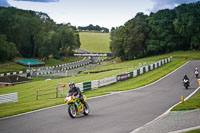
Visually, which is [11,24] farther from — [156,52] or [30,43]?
[156,52]

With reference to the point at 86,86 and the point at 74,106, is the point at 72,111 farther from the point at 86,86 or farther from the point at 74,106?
the point at 86,86

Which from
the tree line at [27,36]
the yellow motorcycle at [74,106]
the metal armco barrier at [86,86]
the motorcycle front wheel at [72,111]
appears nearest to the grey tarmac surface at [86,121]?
the motorcycle front wheel at [72,111]

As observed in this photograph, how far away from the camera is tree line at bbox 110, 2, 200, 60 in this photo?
3871 inches

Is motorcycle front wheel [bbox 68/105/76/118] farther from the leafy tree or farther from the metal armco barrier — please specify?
the leafy tree

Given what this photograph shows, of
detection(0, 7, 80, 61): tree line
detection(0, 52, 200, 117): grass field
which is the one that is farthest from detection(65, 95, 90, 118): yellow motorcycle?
detection(0, 7, 80, 61): tree line

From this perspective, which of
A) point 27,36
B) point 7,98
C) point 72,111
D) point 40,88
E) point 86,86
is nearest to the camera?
point 72,111

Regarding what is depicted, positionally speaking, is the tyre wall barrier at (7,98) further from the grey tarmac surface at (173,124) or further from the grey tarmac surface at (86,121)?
the grey tarmac surface at (173,124)

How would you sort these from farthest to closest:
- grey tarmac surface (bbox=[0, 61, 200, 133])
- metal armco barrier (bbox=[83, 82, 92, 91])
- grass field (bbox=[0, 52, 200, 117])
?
metal armco barrier (bbox=[83, 82, 92, 91]) → grass field (bbox=[0, 52, 200, 117]) → grey tarmac surface (bbox=[0, 61, 200, 133])

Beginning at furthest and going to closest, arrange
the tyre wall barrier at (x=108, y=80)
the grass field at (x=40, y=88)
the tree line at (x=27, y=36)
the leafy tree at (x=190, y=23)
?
the tree line at (x=27, y=36) → the leafy tree at (x=190, y=23) → the tyre wall barrier at (x=108, y=80) → the grass field at (x=40, y=88)

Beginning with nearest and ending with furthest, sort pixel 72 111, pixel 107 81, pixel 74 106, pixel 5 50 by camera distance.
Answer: pixel 72 111 < pixel 74 106 < pixel 107 81 < pixel 5 50

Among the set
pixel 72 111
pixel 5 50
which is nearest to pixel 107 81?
pixel 72 111

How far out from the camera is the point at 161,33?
10125 cm

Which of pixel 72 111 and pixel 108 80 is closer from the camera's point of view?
pixel 72 111

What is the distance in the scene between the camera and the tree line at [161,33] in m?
98.3
